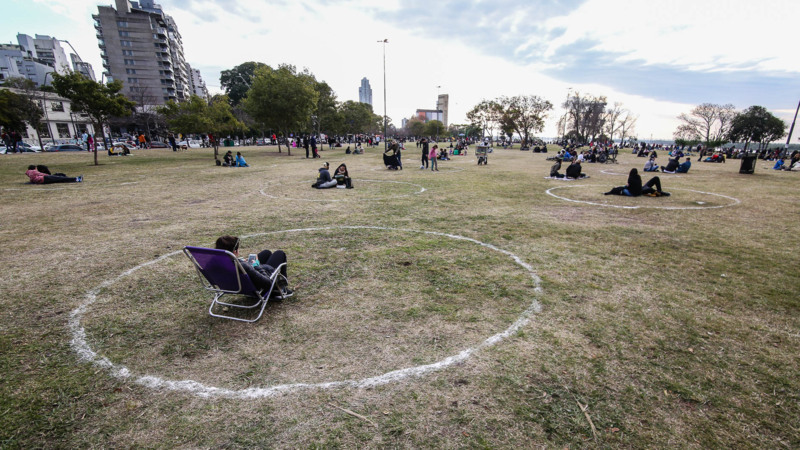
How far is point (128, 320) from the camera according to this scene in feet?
14.5

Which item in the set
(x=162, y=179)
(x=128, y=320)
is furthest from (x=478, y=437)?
(x=162, y=179)

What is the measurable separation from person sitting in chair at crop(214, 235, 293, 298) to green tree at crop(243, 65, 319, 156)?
31268mm

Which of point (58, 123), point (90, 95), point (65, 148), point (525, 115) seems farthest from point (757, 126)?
point (58, 123)

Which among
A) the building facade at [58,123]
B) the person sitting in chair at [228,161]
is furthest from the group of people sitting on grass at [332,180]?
the building facade at [58,123]

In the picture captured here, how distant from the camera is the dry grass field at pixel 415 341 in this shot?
112 inches

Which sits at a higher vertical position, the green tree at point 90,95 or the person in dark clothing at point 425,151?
the green tree at point 90,95

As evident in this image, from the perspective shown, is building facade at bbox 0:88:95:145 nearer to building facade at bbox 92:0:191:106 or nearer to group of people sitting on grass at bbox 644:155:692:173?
building facade at bbox 92:0:191:106

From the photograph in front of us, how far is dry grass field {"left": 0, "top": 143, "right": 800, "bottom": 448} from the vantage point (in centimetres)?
284

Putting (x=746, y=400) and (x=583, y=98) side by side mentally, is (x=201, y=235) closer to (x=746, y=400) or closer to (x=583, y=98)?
(x=746, y=400)

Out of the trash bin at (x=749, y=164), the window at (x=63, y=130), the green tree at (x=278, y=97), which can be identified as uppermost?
the green tree at (x=278, y=97)

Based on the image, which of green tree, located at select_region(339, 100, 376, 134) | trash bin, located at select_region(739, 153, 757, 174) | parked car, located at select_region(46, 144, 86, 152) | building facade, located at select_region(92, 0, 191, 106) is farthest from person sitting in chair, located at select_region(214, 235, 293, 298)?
building facade, located at select_region(92, 0, 191, 106)

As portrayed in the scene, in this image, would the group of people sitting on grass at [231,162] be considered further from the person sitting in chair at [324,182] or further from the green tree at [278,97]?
the person sitting in chair at [324,182]

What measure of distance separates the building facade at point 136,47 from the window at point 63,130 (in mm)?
26312

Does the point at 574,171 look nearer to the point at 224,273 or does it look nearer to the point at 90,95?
the point at 224,273
